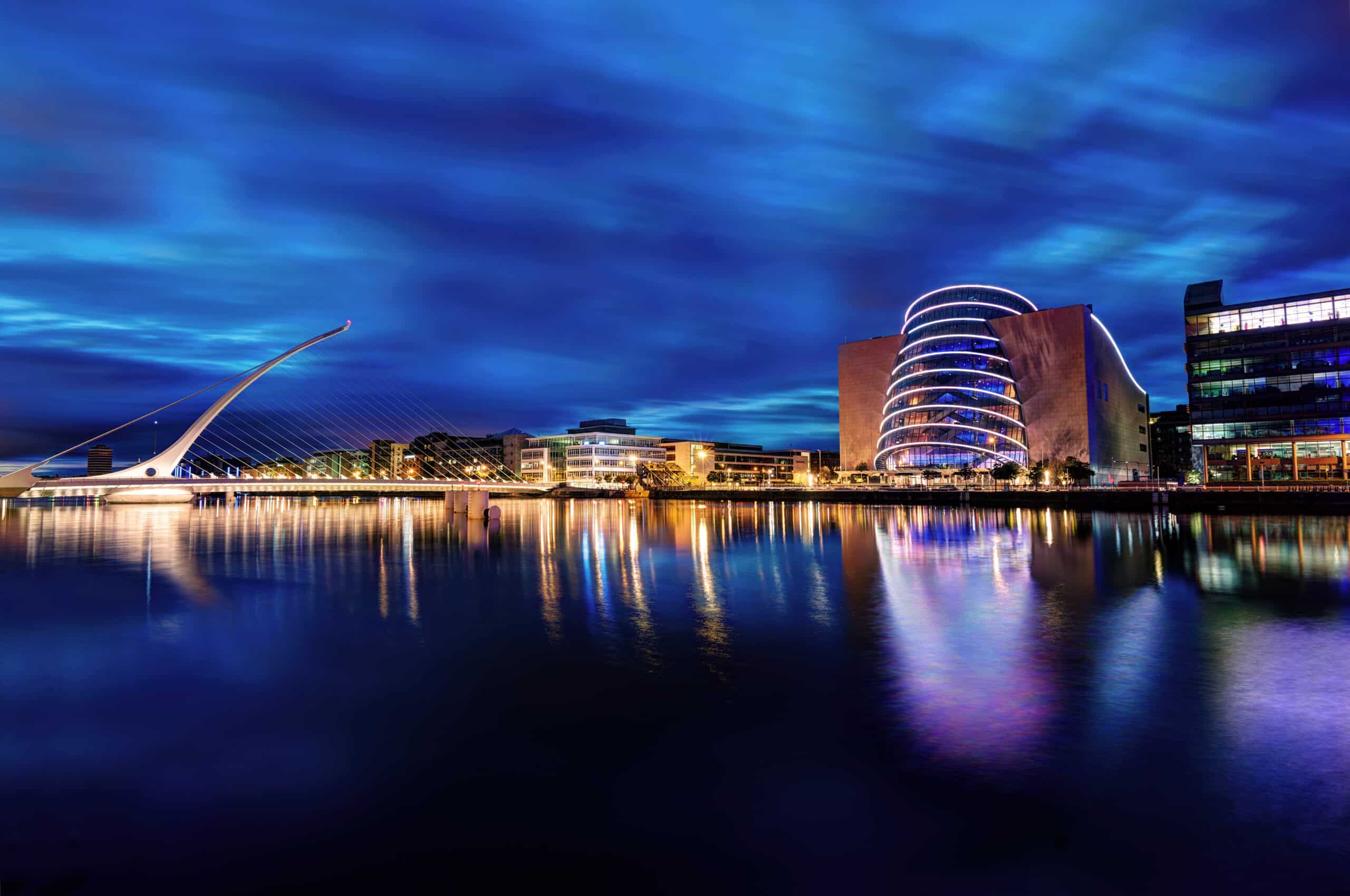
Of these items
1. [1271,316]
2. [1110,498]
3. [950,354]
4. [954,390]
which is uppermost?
[950,354]

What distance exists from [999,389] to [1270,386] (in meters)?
26.7

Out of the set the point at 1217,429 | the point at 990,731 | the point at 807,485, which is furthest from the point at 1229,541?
the point at 807,485

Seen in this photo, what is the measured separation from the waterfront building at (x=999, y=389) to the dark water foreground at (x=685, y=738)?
78.7 metres

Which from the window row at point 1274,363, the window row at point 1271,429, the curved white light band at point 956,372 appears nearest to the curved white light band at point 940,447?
the curved white light band at point 956,372

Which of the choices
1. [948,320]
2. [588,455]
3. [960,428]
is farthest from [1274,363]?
[588,455]

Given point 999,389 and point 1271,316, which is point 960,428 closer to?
point 999,389

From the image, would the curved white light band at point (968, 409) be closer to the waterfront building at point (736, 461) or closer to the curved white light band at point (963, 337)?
the curved white light band at point (963, 337)

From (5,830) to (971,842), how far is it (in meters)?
7.47

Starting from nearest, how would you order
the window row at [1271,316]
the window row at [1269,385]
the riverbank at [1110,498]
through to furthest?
the riverbank at [1110,498]
the window row at [1269,385]
the window row at [1271,316]

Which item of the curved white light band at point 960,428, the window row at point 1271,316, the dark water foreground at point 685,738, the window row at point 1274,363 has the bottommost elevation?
the dark water foreground at point 685,738

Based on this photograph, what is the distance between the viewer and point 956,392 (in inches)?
3794

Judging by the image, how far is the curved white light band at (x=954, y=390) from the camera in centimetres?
9388

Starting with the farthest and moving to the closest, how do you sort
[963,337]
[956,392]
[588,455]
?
[588,455] < [963,337] < [956,392]

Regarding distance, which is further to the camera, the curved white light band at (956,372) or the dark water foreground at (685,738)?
the curved white light band at (956,372)
